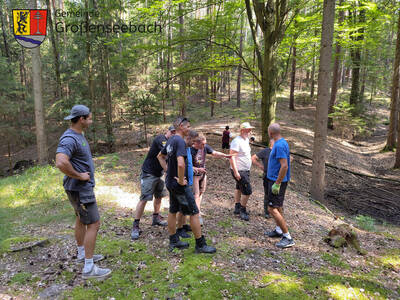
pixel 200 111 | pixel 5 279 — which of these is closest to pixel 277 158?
pixel 5 279

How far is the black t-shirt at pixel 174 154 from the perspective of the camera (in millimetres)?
4094

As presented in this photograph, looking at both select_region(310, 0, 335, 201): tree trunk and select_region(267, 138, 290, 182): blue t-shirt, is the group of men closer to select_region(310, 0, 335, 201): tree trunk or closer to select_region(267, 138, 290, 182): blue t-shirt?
select_region(267, 138, 290, 182): blue t-shirt

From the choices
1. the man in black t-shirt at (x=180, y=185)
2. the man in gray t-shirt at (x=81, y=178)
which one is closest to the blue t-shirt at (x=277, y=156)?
the man in black t-shirt at (x=180, y=185)

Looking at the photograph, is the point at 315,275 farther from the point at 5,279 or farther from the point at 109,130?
the point at 109,130

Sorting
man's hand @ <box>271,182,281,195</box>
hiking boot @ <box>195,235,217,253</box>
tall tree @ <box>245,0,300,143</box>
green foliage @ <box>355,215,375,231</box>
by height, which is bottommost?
green foliage @ <box>355,215,375,231</box>

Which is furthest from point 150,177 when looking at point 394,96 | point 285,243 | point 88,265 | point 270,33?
point 394,96

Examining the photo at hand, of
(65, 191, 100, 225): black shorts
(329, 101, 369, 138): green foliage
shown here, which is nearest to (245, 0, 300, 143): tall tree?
(65, 191, 100, 225): black shorts

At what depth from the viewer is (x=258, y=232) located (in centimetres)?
550

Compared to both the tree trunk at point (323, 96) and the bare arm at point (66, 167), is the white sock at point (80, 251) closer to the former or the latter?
the bare arm at point (66, 167)

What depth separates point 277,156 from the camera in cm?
467

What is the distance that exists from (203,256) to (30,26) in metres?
11.3

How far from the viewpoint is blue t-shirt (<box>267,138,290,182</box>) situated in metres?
4.63

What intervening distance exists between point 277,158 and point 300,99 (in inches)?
1139

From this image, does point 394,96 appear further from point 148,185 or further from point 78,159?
point 78,159
